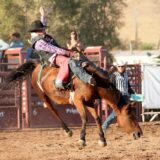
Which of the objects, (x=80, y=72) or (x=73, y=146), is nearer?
(x=80, y=72)

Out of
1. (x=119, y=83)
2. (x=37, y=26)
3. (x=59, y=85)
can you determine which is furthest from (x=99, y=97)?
(x=119, y=83)

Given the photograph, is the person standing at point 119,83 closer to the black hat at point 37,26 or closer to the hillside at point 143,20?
the black hat at point 37,26

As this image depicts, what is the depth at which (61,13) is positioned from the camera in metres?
36.8

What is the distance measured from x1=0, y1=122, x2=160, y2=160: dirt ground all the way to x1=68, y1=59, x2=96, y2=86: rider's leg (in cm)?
119

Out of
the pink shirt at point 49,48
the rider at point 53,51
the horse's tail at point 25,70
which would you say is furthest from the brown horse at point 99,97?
the horse's tail at point 25,70

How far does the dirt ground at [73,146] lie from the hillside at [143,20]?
97.1 meters

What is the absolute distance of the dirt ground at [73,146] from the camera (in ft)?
35.8

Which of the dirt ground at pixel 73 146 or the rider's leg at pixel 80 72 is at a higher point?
the rider's leg at pixel 80 72

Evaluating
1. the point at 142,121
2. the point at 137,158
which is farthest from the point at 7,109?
the point at 137,158

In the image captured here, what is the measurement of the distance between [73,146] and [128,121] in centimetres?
148

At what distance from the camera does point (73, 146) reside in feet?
41.5

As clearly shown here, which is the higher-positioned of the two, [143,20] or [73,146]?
[143,20]

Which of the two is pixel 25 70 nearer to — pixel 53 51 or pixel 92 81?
pixel 53 51

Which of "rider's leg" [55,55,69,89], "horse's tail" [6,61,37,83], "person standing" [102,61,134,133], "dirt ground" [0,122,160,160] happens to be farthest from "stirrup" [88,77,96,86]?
"person standing" [102,61,134,133]
